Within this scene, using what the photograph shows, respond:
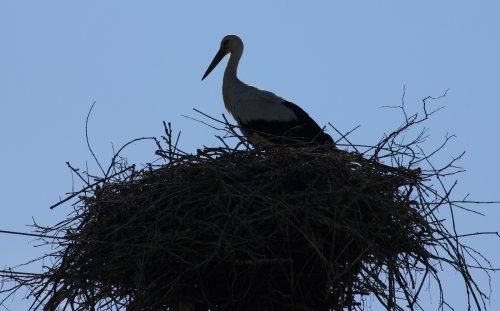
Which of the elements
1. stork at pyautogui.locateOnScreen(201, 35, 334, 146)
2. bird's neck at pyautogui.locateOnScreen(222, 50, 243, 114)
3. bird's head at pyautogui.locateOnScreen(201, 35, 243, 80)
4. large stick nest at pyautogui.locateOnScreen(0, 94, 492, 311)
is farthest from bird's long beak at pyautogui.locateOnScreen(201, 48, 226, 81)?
large stick nest at pyautogui.locateOnScreen(0, 94, 492, 311)

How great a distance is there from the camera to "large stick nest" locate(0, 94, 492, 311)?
622 cm

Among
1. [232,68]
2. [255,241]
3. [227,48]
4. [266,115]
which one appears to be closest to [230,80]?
[232,68]

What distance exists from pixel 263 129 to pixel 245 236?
3.32m

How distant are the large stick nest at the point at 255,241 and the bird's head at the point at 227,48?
413 cm

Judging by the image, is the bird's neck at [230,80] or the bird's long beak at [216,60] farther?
the bird's long beak at [216,60]

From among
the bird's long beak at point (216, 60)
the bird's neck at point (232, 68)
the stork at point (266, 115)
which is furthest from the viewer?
the bird's long beak at point (216, 60)

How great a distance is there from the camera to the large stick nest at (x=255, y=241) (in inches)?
245

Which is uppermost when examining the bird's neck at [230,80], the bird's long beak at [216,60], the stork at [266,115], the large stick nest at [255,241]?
the bird's long beak at [216,60]

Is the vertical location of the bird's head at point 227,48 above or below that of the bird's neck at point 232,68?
above

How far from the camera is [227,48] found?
11.0 meters

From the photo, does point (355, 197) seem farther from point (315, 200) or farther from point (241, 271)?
point (241, 271)

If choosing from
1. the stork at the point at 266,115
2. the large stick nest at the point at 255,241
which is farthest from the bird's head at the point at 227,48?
the large stick nest at the point at 255,241

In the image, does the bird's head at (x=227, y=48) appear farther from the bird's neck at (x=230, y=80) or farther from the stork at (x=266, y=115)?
the stork at (x=266, y=115)

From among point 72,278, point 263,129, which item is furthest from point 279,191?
point 263,129
